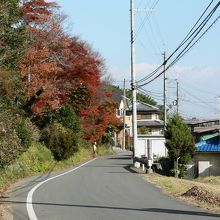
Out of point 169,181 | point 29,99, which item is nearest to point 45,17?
point 29,99

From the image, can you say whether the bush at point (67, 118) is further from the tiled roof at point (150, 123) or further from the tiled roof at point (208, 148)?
the tiled roof at point (150, 123)

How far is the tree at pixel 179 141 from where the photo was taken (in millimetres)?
33969

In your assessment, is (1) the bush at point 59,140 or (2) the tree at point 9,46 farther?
(1) the bush at point 59,140

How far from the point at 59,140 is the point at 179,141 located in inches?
423

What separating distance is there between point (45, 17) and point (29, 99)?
6510mm

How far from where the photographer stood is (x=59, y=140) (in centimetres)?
4053

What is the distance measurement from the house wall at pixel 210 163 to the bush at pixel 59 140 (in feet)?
32.7

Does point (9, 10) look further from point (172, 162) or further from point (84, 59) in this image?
point (84, 59)

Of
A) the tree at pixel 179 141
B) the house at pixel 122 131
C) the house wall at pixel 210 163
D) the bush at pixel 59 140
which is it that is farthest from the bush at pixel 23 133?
the house at pixel 122 131

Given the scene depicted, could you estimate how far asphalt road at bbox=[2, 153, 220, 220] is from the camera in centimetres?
1309

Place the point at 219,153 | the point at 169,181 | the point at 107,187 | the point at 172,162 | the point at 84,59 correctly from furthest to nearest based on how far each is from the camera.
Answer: the point at 84,59 → the point at 219,153 → the point at 172,162 → the point at 169,181 → the point at 107,187

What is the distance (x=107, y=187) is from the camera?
21594 millimetres

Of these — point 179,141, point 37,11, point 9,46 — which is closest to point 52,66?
point 37,11

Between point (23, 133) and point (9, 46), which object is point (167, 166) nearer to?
point (23, 133)
